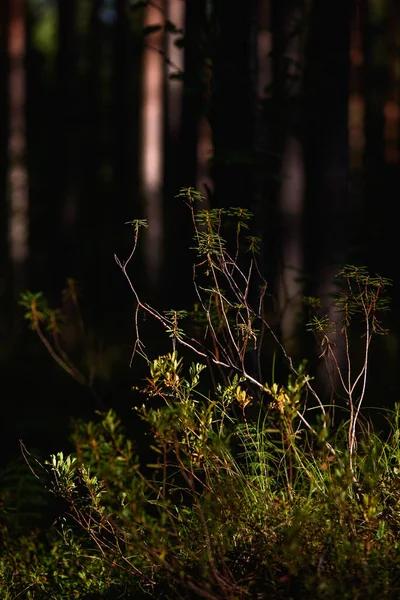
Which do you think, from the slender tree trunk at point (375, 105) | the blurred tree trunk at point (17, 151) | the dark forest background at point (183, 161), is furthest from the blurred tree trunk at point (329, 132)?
the blurred tree trunk at point (17, 151)

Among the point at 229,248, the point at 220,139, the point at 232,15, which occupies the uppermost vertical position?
the point at 232,15

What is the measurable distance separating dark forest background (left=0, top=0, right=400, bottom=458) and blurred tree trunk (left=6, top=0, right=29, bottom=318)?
5cm

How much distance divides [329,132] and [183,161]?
146cm

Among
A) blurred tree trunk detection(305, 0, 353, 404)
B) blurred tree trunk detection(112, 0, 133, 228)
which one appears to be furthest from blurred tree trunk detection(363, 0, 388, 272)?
blurred tree trunk detection(112, 0, 133, 228)

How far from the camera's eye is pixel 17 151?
18.7m

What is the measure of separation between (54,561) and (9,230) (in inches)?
691

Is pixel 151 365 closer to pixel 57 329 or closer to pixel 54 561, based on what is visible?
pixel 54 561

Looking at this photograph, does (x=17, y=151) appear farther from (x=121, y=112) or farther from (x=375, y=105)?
(x=375, y=105)

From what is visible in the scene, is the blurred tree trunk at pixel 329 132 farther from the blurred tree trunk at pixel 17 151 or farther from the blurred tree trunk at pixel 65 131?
the blurred tree trunk at pixel 17 151

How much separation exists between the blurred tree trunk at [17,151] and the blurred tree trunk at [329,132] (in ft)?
39.7

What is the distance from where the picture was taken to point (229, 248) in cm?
469

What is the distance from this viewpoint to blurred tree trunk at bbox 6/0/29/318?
18547 mm

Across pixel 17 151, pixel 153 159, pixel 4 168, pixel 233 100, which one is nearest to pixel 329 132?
pixel 233 100

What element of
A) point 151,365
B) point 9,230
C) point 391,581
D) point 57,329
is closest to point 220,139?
point 57,329
